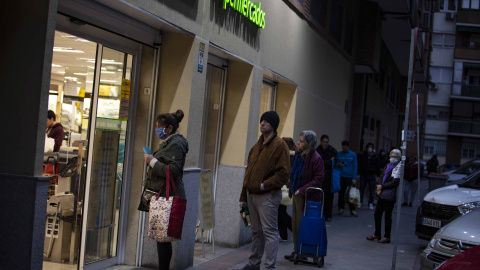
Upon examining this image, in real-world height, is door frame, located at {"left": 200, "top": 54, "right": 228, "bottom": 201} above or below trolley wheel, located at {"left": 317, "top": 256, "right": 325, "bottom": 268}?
above

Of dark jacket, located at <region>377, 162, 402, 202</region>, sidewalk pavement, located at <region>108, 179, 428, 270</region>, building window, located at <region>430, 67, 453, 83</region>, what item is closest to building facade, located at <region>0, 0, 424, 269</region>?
sidewalk pavement, located at <region>108, 179, 428, 270</region>

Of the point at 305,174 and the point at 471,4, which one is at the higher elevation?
the point at 471,4

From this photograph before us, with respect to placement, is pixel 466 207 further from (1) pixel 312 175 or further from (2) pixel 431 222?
(1) pixel 312 175

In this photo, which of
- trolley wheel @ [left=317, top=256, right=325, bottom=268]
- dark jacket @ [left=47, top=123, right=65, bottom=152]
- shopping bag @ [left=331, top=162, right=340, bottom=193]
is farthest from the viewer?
shopping bag @ [left=331, top=162, right=340, bottom=193]

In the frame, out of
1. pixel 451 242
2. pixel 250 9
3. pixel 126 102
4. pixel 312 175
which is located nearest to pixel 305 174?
pixel 312 175

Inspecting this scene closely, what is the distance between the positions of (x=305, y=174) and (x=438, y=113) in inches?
2536

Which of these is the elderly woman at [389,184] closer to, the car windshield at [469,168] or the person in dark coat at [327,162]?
the person in dark coat at [327,162]

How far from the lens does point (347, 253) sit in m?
10.9

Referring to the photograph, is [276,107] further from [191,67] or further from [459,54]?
[459,54]

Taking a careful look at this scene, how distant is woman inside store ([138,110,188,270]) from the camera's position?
6.79 m

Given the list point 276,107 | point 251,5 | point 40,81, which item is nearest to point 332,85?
point 276,107

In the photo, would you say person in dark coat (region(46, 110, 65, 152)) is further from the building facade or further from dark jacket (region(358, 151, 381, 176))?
dark jacket (region(358, 151, 381, 176))

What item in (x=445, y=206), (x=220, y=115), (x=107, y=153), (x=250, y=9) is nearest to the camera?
(x=107, y=153)

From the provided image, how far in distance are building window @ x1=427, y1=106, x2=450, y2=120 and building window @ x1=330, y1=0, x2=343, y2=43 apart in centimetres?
5541
